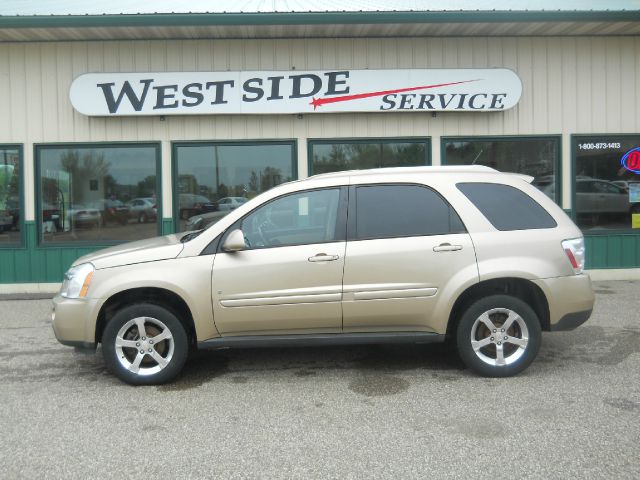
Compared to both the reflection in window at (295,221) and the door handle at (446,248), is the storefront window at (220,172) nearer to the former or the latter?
the reflection in window at (295,221)

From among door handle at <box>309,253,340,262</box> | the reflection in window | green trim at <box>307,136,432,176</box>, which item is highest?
green trim at <box>307,136,432,176</box>

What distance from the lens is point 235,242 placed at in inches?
195

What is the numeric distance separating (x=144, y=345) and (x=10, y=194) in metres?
6.42

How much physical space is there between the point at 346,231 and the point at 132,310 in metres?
1.97

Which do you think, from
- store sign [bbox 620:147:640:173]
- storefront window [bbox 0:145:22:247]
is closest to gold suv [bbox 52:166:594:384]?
storefront window [bbox 0:145:22:247]

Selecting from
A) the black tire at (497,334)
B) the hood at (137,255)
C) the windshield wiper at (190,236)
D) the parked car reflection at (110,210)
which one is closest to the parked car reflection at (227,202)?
the parked car reflection at (110,210)

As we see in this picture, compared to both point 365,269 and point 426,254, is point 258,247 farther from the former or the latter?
point 426,254

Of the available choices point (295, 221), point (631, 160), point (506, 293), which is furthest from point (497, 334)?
point (631, 160)

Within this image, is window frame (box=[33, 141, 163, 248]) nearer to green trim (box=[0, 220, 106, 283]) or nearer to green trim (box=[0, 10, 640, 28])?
green trim (box=[0, 220, 106, 283])

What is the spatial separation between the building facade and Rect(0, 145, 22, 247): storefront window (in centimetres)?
2

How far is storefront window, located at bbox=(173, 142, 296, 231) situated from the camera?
32.8 ft

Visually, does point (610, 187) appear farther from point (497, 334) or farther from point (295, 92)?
point (497, 334)

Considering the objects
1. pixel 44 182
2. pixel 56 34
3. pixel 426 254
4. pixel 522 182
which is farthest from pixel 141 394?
pixel 56 34

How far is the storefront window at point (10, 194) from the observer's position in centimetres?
995
